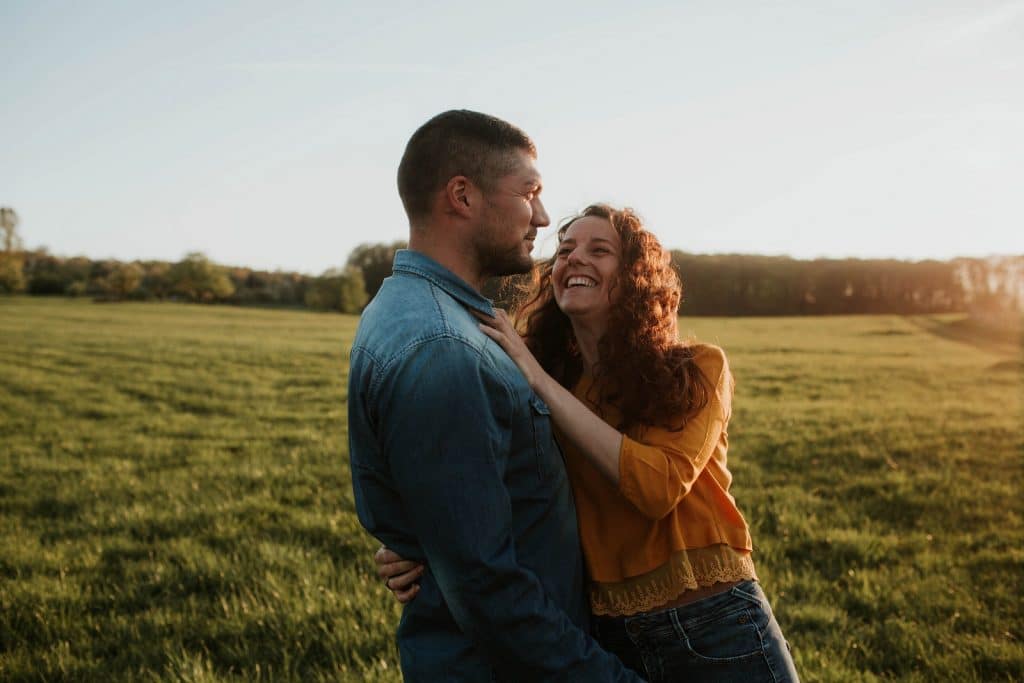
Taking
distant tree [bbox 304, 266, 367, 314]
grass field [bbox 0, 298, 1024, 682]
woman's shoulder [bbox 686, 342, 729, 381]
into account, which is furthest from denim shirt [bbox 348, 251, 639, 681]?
distant tree [bbox 304, 266, 367, 314]

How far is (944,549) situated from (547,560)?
5.76 m

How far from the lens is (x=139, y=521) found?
7188 mm

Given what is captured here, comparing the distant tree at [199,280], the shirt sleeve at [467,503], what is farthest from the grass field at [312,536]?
the distant tree at [199,280]

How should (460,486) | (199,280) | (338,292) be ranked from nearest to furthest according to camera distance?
1. (460,486)
2. (338,292)
3. (199,280)

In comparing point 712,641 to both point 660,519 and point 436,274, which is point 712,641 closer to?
point 660,519

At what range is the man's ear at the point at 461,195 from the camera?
2344 mm

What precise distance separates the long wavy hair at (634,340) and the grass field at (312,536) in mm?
2188

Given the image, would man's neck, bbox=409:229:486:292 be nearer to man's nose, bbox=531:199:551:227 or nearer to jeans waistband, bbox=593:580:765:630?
man's nose, bbox=531:199:551:227

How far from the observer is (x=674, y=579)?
2.67 metres

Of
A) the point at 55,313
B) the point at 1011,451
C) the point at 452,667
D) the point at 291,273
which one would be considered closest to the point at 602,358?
the point at 452,667

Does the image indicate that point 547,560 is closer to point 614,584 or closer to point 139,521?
point 614,584

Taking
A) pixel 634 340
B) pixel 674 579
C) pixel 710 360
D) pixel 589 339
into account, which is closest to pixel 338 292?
pixel 589 339

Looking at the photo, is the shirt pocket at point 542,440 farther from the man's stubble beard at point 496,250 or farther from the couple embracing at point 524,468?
the man's stubble beard at point 496,250

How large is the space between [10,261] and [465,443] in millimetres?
93703
